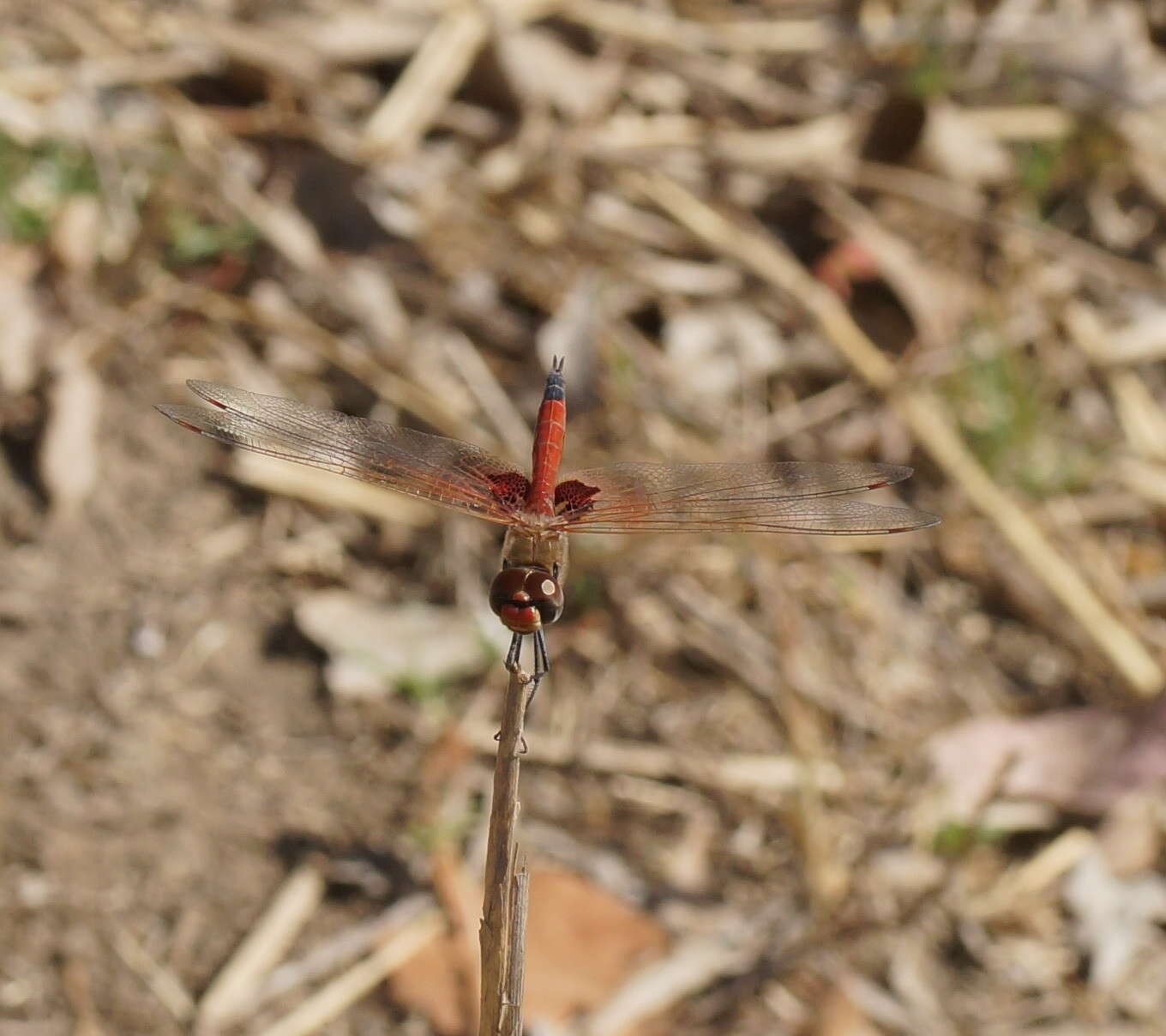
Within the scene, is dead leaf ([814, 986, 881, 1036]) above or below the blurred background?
below

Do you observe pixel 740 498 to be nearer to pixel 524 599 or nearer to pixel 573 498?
pixel 573 498

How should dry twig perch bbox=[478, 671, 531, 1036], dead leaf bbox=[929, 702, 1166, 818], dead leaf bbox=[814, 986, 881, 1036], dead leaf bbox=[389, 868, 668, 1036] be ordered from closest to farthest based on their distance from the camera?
dry twig perch bbox=[478, 671, 531, 1036] < dead leaf bbox=[389, 868, 668, 1036] < dead leaf bbox=[814, 986, 881, 1036] < dead leaf bbox=[929, 702, 1166, 818]

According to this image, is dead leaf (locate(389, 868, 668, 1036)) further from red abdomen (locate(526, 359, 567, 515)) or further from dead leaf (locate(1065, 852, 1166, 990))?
red abdomen (locate(526, 359, 567, 515))

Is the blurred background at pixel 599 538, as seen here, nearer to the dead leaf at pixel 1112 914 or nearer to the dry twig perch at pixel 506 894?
the dead leaf at pixel 1112 914

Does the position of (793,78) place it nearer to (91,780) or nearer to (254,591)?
(254,591)

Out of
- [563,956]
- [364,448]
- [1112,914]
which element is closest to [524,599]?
[364,448]

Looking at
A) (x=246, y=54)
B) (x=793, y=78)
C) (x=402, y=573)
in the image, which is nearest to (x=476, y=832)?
(x=402, y=573)

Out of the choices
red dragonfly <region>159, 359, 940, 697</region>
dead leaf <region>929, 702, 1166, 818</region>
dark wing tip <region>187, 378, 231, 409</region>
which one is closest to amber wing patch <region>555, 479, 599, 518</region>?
red dragonfly <region>159, 359, 940, 697</region>
